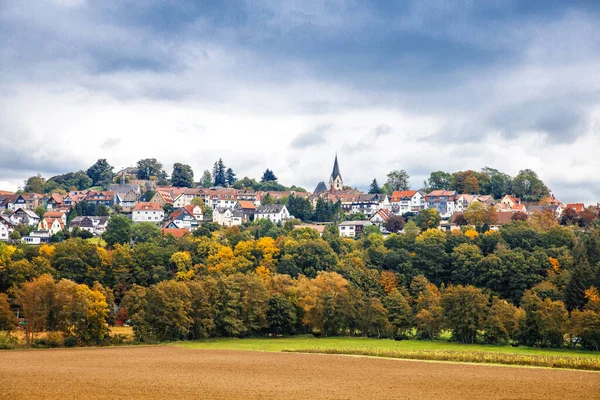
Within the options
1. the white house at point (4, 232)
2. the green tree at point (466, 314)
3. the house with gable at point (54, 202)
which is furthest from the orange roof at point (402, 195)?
the green tree at point (466, 314)

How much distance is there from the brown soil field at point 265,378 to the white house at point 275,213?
9621cm

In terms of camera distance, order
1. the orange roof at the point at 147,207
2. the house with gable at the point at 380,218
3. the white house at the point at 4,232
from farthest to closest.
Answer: the orange roof at the point at 147,207
the house with gable at the point at 380,218
the white house at the point at 4,232

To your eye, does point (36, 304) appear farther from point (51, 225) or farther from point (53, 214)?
point (53, 214)

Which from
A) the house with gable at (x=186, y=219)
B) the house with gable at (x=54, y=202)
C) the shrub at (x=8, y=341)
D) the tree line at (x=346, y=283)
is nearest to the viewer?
the shrub at (x=8, y=341)

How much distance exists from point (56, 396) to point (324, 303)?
145 feet

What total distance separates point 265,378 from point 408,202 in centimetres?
12600

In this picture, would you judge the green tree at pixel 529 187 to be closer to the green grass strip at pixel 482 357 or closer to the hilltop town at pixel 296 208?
the hilltop town at pixel 296 208

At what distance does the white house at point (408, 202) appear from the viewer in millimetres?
166750

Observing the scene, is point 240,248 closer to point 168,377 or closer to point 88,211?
point 168,377

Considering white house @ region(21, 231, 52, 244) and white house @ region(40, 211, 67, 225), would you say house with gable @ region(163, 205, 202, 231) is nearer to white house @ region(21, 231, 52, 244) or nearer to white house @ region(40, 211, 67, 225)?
white house @ region(21, 231, 52, 244)

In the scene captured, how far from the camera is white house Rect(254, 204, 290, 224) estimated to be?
156363 millimetres

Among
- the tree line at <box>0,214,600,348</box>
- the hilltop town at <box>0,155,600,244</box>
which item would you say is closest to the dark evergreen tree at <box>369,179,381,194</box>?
the hilltop town at <box>0,155,600,244</box>

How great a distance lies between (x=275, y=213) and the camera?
157375 millimetres

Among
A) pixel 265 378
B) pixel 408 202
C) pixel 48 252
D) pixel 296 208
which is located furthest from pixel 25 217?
pixel 265 378
